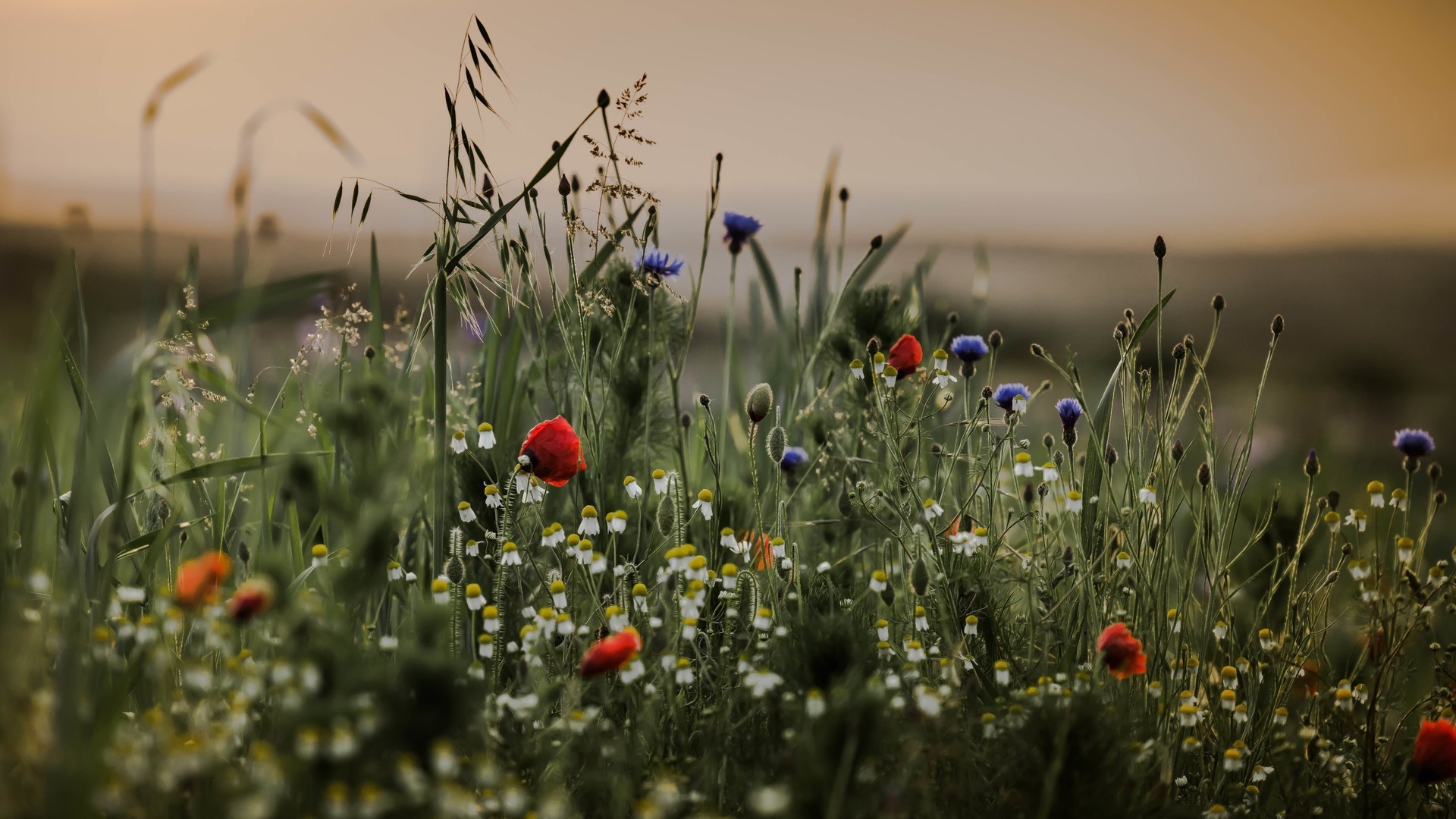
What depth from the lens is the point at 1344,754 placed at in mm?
1819

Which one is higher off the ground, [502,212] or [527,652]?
[502,212]

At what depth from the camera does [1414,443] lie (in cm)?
194

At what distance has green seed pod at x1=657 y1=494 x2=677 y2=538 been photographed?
1.83 metres

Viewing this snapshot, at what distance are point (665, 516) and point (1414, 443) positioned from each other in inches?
60.9

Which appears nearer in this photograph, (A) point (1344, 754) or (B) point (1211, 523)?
(A) point (1344, 754)

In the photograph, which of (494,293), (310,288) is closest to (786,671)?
(494,293)

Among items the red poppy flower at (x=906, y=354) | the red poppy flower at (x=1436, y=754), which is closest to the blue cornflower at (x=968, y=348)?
the red poppy flower at (x=906, y=354)

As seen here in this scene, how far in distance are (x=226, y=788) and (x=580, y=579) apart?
96cm

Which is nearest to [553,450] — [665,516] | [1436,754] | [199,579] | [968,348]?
[665,516]

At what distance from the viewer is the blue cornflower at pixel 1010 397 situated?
193cm

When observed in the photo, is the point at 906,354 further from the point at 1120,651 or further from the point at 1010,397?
the point at 1120,651

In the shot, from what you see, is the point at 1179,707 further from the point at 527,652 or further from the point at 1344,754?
the point at 527,652

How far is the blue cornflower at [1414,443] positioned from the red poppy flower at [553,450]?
169 centimetres

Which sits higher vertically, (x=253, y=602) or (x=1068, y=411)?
(x=1068, y=411)
